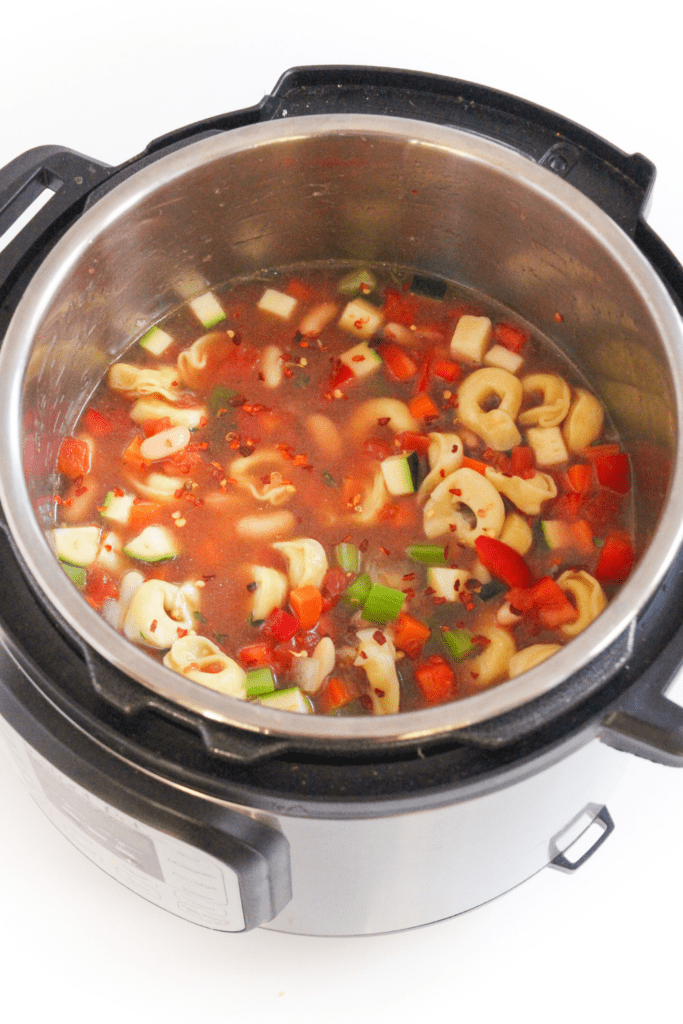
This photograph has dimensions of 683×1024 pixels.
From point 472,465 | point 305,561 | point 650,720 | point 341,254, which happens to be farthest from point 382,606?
point 341,254

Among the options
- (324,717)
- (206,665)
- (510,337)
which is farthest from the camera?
(510,337)

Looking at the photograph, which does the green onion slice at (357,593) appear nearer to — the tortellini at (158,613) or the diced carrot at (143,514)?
the tortellini at (158,613)

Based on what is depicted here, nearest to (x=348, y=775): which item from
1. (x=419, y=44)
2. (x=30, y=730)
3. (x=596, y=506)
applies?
(x=30, y=730)

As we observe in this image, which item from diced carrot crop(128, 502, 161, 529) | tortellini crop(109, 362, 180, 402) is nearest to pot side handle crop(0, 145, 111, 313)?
tortellini crop(109, 362, 180, 402)

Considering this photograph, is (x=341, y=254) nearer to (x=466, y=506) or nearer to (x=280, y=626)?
(x=466, y=506)

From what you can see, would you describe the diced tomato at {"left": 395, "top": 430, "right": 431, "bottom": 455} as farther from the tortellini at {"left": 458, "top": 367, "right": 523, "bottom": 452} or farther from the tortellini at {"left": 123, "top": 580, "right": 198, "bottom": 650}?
the tortellini at {"left": 123, "top": 580, "right": 198, "bottom": 650}

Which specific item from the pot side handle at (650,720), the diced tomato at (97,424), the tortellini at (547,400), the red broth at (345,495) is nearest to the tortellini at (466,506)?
the red broth at (345,495)

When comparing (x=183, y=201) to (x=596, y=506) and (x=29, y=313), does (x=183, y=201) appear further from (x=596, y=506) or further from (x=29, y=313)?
(x=596, y=506)
